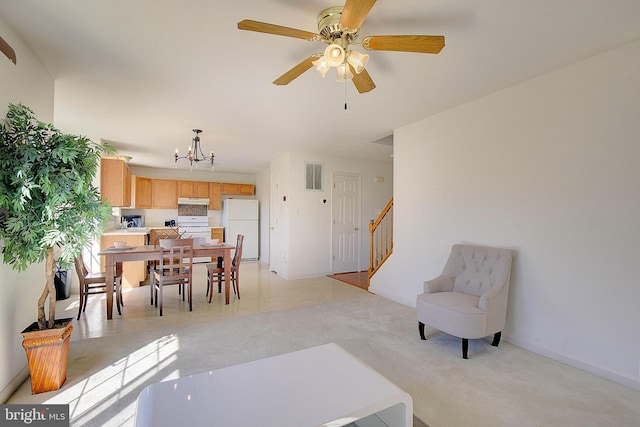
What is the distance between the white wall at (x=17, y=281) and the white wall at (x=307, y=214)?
3654 mm

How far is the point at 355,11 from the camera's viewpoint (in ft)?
4.88

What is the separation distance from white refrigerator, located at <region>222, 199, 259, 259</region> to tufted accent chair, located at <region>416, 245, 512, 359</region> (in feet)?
19.1

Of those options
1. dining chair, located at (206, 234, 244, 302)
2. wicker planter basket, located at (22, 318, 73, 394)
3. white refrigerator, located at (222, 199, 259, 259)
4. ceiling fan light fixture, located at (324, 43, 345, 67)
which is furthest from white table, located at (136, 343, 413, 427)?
white refrigerator, located at (222, 199, 259, 259)

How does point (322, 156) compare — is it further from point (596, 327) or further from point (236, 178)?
point (596, 327)

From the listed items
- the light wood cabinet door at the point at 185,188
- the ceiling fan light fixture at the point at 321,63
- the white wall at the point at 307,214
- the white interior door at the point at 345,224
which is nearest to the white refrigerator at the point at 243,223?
the light wood cabinet door at the point at 185,188

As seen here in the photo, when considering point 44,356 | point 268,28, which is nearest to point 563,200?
point 268,28

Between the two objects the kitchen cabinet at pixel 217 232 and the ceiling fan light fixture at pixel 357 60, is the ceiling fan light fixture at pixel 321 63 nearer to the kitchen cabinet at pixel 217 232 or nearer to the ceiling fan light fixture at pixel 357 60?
the ceiling fan light fixture at pixel 357 60

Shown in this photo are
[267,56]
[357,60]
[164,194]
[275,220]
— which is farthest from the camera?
[164,194]

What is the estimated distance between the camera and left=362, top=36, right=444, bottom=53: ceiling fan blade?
1.67m

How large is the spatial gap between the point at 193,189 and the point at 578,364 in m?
8.06

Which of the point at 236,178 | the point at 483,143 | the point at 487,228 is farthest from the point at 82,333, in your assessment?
the point at 236,178

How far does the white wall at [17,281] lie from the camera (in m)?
1.93

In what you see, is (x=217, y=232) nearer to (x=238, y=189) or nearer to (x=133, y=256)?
(x=238, y=189)

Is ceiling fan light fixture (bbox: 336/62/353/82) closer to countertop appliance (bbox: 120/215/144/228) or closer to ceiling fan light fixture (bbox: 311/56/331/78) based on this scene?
ceiling fan light fixture (bbox: 311/56/331/78)
